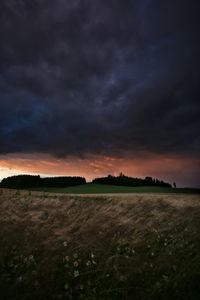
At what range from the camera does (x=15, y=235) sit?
795 inches

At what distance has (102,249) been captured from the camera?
16.9 metres

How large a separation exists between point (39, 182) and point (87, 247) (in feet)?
65.6

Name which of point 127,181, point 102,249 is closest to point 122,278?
point 102,249

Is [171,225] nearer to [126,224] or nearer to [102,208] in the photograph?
[126,224]

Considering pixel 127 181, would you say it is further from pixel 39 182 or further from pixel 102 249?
pixel 102 249

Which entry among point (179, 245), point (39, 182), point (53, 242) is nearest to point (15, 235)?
point (53, 242)

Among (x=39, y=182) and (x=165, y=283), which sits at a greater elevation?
(x=39, y=182)

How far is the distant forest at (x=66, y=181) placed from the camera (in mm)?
35719

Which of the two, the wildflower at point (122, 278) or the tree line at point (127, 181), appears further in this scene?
the tree line at point (127, 181)

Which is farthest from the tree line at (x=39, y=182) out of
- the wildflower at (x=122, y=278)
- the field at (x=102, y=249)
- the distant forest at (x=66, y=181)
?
the wildflower at (x=122, y=278)

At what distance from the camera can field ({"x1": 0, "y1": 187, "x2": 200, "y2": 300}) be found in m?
13.9

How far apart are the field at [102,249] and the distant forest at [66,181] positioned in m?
12.4

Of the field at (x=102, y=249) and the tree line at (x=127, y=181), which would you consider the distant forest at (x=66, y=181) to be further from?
the field at (x=102, y=249)

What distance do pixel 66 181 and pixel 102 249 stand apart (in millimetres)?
20270
